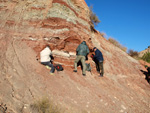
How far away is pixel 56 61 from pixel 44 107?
9.21ft

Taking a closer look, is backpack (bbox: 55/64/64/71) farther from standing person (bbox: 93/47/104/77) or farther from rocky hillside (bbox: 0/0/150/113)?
standing person (bbox: 93/47/104/77)

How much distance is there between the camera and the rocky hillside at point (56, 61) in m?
3.97

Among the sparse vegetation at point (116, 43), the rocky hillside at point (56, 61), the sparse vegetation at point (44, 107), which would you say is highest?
the sparse vegetation at point (116, 43)

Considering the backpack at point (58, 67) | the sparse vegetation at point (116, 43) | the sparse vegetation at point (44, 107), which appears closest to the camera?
the sparse vegetation at point (44, 107)

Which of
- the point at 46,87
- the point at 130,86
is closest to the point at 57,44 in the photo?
the point at 46,87

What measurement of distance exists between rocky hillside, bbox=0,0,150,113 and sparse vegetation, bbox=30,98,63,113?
0.17 m

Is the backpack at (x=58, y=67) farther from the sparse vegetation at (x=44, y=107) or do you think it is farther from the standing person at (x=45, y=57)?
the sparse vegetation at (x=44, y=107)

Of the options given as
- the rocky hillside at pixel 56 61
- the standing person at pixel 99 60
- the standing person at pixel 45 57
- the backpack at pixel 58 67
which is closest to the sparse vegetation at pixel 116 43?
the rocky hillside at pixel 56 61

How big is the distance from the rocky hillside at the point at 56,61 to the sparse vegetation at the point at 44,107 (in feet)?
0.55

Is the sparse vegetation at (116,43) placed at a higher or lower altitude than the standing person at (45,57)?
higher

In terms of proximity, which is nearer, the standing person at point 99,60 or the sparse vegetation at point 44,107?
the sparse vegetation at point 44,107

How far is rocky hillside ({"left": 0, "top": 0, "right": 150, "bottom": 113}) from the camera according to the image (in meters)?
3.97

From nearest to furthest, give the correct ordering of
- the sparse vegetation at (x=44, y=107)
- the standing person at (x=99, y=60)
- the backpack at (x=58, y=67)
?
the sparse vegetation at (x=44, y=107) → the backpack at (x=58, y=67) → the standing person at (x=99, y=60)

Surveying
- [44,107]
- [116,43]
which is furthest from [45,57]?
[116,43]
